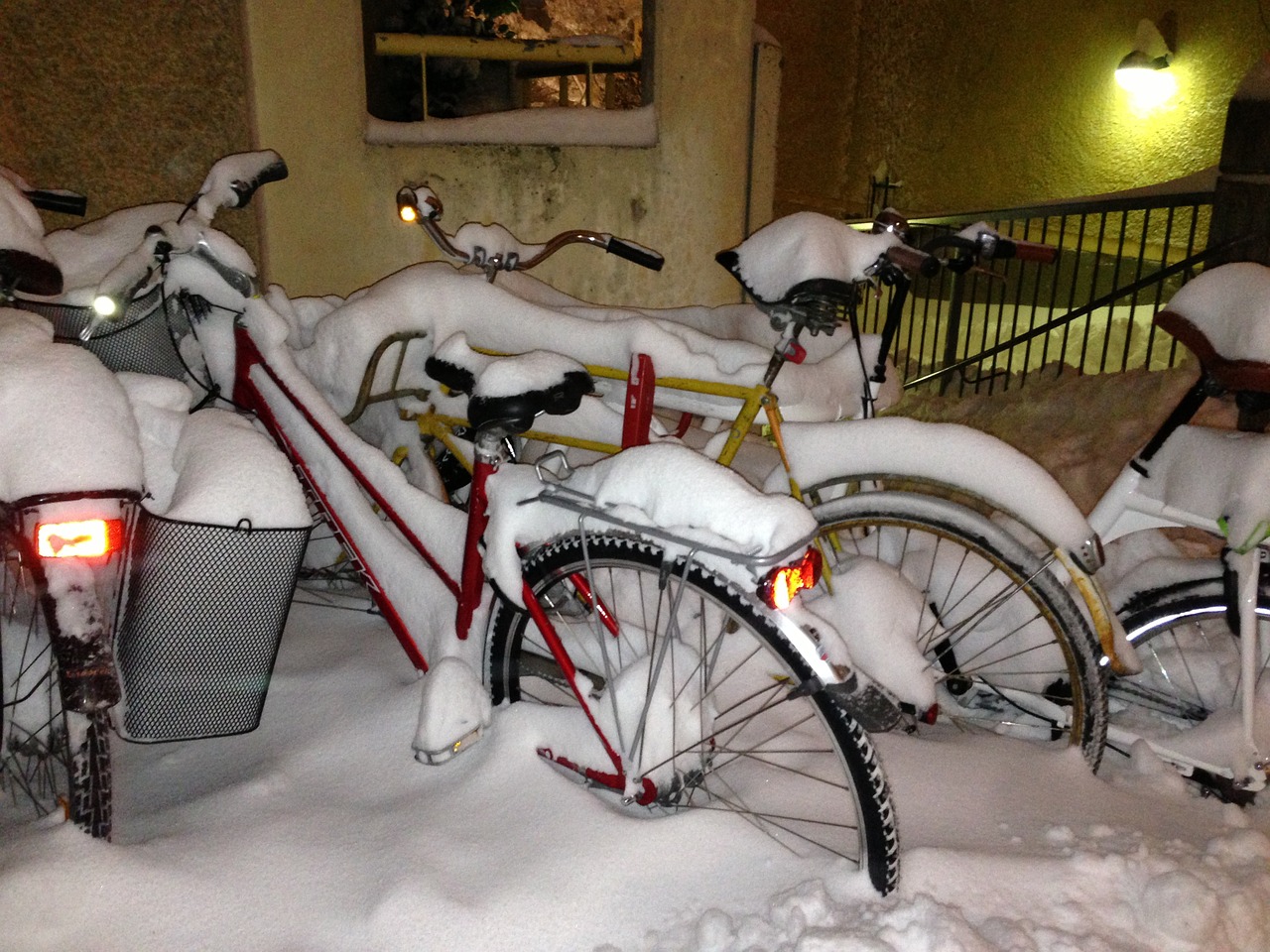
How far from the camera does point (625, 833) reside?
2.14 meters

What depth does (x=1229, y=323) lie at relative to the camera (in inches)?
95.6

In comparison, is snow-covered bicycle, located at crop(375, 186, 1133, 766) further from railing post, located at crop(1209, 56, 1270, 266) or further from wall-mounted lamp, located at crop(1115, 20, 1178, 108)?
wall-mounted lamp, located at crop(1115, 20, 1178, 108)

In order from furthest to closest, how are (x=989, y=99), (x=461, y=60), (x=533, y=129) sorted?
1. (x=989, y=99)
2. (x=461, y=60)
3. (x=533, y=129)

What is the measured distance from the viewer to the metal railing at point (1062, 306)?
19.1 ft

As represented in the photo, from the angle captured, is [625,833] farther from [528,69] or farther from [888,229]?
[528,69]

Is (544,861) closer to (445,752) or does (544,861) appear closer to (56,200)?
(445,752)

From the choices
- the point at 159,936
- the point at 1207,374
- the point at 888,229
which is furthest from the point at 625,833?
the point at 1207,374

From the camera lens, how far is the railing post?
5402mm

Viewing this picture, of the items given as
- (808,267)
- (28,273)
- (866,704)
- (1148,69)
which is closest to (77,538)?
(28,273)

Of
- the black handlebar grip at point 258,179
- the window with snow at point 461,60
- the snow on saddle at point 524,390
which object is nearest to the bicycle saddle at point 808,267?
the snow on saddle at point 524,390

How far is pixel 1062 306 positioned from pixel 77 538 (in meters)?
8.98

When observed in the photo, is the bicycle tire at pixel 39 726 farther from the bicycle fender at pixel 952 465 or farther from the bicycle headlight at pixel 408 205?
the bicycle fender at pixel 952 465

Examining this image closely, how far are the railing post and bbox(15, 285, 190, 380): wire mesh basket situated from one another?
5.21 meters

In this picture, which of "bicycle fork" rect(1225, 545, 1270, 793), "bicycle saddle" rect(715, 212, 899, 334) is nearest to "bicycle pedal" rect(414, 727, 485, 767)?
"bicycle saddle" rect(715, 212, 899, 334)
